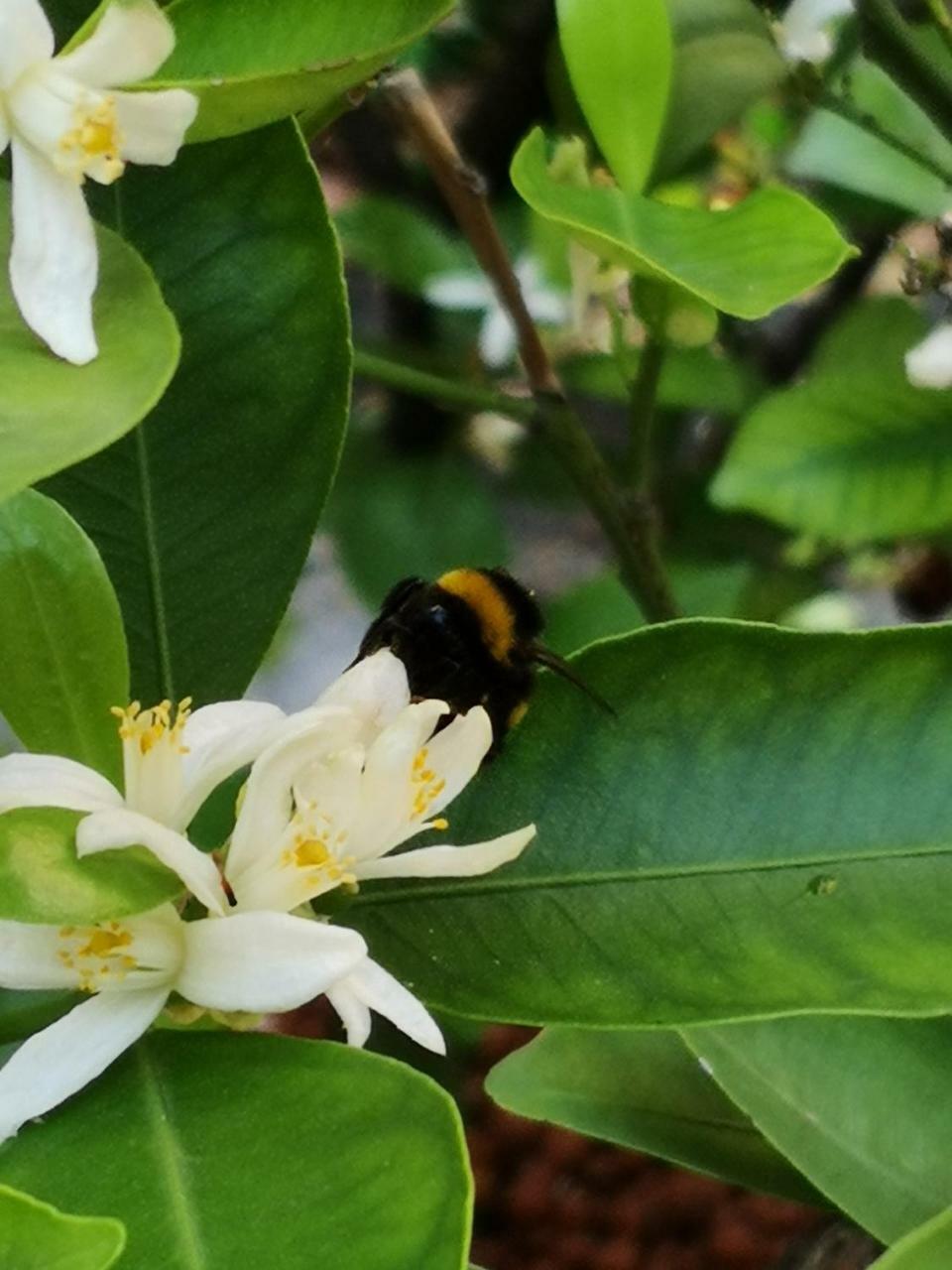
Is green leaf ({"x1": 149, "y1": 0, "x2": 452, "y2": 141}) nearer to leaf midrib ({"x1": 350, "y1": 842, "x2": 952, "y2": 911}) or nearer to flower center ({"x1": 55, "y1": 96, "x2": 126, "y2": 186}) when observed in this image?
flower center ({"x1": 55, "y1": 96, "x2": 126, "y2": 186})

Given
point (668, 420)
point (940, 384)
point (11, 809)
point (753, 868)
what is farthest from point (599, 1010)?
point (668, 420)

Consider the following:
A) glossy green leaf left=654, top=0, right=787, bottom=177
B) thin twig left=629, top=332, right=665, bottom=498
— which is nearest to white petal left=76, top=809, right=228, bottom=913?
thin twig left=629, top=332, right=665, bottom=498

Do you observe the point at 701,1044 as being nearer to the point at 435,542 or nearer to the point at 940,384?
the point at 940,384

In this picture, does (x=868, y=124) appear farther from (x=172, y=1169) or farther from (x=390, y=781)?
(x=172, y=1169)

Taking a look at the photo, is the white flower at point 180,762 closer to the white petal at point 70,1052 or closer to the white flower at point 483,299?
the white petal at point 70,1052

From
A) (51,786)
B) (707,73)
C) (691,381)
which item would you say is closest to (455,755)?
(51,786)
